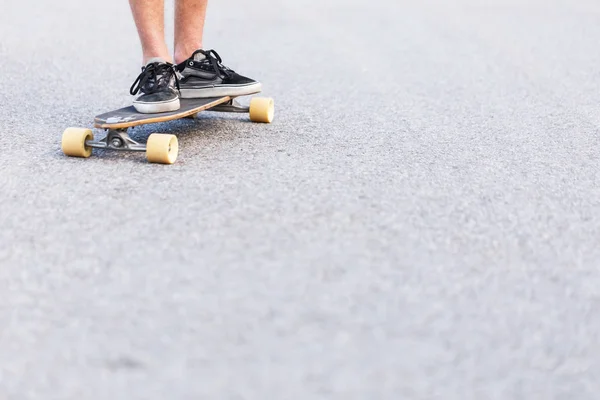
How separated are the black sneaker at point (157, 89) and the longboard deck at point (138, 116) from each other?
0.02 metres

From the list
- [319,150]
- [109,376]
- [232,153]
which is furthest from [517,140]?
[109,376]

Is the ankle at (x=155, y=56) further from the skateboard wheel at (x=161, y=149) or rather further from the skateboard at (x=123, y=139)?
the skateboard wheel at (x=161, y=149)

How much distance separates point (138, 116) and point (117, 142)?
0.34 feet

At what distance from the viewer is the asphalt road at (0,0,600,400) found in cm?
112

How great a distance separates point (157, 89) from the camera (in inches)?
88.2

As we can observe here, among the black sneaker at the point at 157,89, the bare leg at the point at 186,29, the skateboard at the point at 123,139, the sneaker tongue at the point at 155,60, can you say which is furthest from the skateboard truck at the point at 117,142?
the bare leg at the point at 186,29

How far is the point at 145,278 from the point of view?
1.37 metres

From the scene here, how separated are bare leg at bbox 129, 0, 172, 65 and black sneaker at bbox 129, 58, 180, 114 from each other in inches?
2.7

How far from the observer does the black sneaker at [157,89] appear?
2.20m

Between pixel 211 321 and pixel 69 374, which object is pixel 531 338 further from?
pixel 69 374

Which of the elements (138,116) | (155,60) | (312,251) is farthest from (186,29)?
(312,251)

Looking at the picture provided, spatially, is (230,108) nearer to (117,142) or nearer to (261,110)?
(261,110)

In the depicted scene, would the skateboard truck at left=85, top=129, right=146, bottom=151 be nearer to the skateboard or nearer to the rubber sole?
the skateboard

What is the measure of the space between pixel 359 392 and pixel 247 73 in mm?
2605
